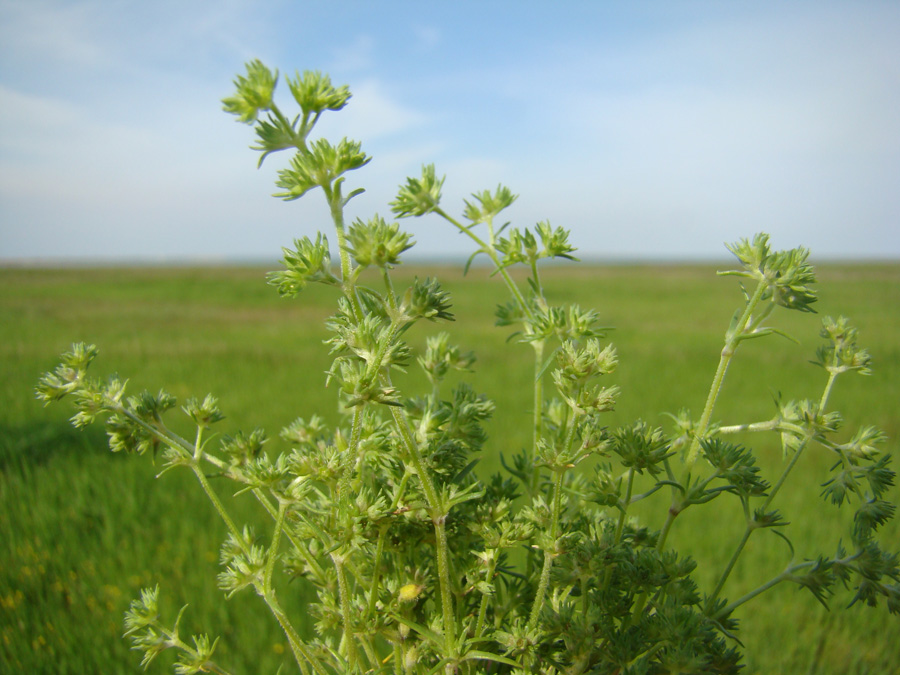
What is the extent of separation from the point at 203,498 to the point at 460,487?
11.5 ft

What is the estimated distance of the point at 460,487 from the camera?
893 millimetres

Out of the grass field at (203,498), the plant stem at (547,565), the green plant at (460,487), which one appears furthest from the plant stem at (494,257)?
the grass field at (203,498)

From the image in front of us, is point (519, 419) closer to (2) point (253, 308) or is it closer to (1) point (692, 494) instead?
(1) point (692, 494)

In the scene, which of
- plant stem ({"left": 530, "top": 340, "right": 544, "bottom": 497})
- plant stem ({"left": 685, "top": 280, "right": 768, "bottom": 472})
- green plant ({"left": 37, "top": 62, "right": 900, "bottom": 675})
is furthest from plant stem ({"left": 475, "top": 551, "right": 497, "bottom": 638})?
plant stem ({"left": 685, "top": 280, "right": 768, "bottom": 472})

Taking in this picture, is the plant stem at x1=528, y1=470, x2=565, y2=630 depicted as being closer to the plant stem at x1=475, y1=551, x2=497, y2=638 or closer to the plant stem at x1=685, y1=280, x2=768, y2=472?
the plant stem at x1=475, y1=551, x2=497, y2=638

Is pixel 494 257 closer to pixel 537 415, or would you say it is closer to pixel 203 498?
pixel 537 415

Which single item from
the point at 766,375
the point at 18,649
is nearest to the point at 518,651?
the point at 18,649

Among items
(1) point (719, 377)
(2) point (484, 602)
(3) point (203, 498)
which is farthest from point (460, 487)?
(3) point (203, 498)

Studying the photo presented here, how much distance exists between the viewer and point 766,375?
895 centimetres

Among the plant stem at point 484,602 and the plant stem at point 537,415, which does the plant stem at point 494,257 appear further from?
the plant stem at point 484,602

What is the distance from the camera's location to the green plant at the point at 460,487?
0.70 metres

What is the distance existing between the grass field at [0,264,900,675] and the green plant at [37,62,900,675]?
18.2 inches

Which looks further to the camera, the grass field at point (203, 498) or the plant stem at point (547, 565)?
the grass field at point (203, 498)

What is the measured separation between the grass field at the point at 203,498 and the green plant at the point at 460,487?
0.46 m
